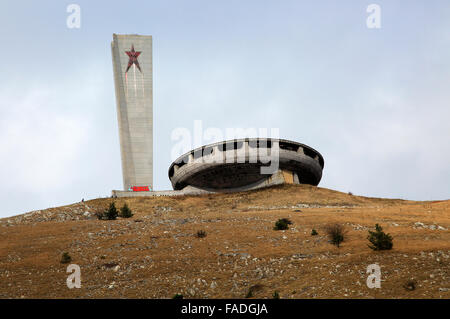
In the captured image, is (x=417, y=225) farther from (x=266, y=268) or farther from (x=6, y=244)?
(x=6, y=244)

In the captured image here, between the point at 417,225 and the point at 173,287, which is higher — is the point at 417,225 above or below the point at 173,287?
above

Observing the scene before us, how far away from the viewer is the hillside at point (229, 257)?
512 inches

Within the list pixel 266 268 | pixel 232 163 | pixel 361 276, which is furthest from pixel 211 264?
pixel 232 163

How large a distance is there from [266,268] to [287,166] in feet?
92.4

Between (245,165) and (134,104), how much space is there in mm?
19315

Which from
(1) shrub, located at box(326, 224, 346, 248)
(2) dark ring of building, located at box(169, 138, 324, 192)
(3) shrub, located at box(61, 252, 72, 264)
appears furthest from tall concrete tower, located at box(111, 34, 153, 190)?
Answer: (1) shrub, located at box(326, 224, 346, 248)

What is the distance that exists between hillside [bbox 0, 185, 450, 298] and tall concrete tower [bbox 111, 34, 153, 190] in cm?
2442

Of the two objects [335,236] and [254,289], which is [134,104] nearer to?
[335,236]

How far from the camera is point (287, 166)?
139 ft

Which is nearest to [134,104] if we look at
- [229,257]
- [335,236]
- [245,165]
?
[245,165]

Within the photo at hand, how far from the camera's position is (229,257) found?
16.3 metres
